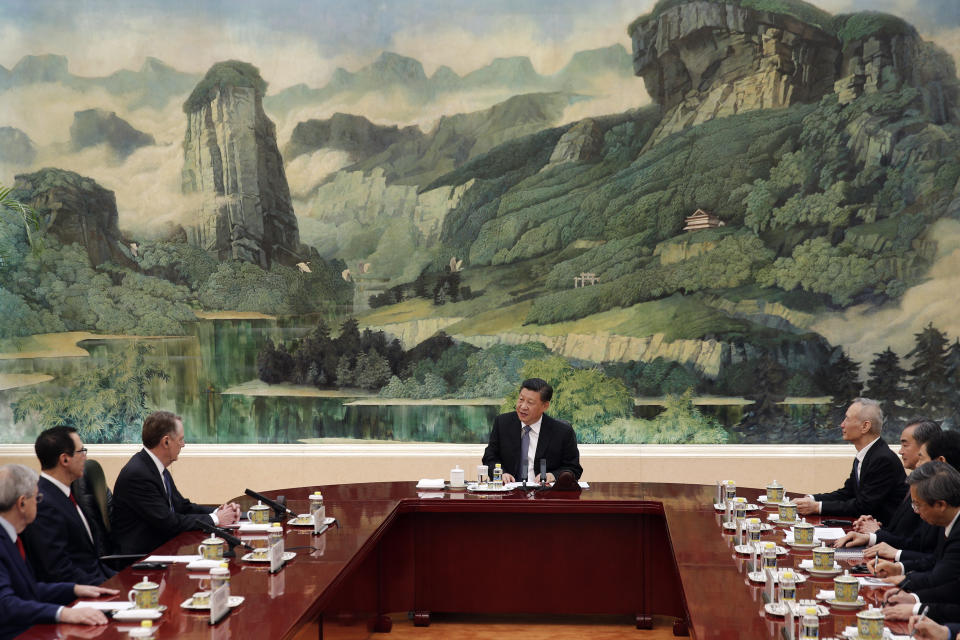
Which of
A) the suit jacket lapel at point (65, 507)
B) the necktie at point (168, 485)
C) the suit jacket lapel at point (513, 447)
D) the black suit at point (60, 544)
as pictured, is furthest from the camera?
the suit jacket lapel at point (513, 447)

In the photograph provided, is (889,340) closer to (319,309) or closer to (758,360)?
(758,360)

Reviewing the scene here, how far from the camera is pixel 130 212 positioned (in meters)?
8.88

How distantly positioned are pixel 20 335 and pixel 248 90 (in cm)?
281

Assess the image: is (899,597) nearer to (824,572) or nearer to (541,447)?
(824,572)

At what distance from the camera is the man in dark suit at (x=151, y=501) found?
4746 millimetres

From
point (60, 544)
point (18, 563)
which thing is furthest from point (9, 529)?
point (60, 544)

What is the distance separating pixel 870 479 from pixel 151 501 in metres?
3.45

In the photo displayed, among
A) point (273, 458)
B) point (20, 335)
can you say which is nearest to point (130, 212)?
point (20, 335)

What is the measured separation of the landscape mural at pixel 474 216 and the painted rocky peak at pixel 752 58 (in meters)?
0.02

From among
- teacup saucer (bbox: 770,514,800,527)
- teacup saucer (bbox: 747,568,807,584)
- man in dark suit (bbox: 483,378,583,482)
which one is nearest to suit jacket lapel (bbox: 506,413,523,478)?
man in dark suit (bbox: 483,378,583,482)

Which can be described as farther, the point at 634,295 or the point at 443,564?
the point at 634,295

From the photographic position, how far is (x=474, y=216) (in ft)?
28.8

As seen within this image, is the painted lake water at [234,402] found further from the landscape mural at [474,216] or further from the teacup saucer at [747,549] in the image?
the teacup saucer at [747,549]

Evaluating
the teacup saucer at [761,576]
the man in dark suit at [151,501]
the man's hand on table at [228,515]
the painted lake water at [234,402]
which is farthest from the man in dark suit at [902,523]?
the painted lake water at [234,402]
